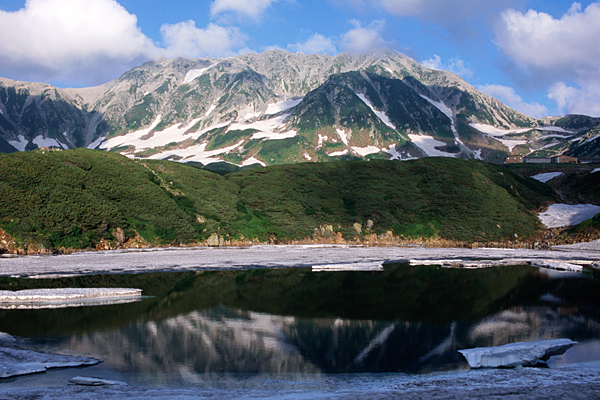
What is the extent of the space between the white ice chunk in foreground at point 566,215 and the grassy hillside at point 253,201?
2799 millimetres

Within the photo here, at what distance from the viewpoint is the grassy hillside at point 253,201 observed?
49.1m

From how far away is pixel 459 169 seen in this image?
92.4 metres

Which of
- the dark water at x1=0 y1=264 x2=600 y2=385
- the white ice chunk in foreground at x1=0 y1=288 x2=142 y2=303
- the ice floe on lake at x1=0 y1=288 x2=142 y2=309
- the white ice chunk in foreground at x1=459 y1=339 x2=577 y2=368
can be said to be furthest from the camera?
the white ice chunk in foreground at x1=0 y1=288 x2=142 y2=303

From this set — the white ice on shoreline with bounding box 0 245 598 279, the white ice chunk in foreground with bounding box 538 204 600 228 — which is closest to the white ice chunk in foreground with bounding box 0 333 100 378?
the white ice on shoreline with bounding box 0 245 598 279

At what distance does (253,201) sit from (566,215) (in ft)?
194

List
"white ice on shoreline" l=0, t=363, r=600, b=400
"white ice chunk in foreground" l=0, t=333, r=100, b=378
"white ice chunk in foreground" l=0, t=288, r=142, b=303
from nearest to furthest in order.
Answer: "white ice on shoreline" l=0, t=363, r=600, b=400 → "white ice chunk in foreground" l=0, t=333, r=100, b=378 → "white ice chunk in foreground" l=0, t=288, r=142, b=303

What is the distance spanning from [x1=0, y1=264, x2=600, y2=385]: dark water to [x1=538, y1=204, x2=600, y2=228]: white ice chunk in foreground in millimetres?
50612

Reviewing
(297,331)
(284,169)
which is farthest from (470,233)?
(297,331)

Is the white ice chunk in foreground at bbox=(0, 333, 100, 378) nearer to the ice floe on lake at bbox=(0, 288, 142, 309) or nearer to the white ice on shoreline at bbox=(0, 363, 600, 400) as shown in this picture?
the white ice on shoreline at bbox=(0, 363, 600, 400)

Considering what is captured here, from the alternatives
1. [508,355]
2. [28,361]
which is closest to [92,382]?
[28,361]

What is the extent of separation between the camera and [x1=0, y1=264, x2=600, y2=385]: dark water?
1440cm

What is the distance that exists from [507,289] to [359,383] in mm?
22058

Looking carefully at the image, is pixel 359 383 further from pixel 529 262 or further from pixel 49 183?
pixel 49 183

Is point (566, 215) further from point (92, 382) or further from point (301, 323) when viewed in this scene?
point (92, 382)
